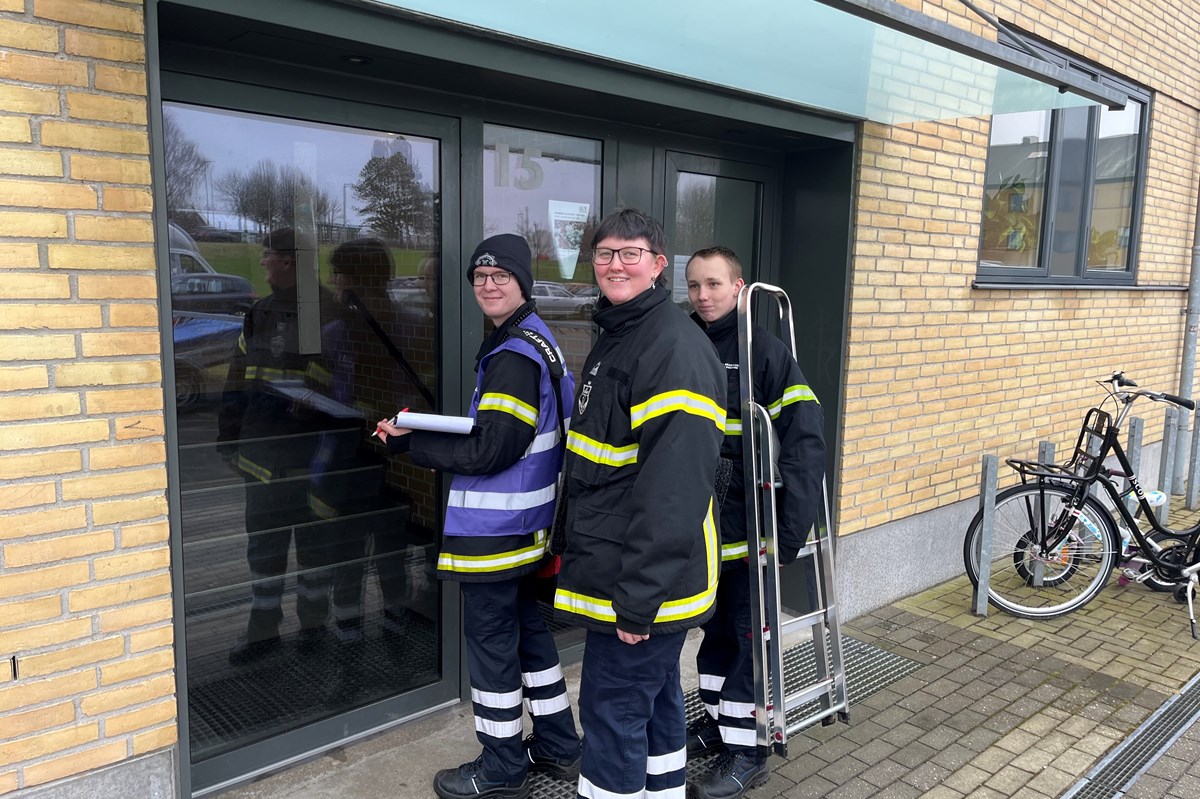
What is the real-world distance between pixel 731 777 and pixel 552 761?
706 mm

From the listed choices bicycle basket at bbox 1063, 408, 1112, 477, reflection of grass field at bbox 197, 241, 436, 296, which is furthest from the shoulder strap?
bicycle basket at bbox 1063, 408, 1112, 477

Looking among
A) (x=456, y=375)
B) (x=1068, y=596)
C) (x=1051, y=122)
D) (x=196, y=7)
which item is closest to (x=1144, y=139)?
(x=1051, y=122)

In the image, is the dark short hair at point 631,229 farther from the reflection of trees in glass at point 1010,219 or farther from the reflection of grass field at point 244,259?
the reflection of trees in glass at point 1010,219

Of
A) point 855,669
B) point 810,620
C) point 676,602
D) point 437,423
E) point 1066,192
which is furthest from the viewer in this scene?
point 1066,192

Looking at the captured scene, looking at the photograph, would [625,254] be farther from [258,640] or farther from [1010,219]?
[1010,219]

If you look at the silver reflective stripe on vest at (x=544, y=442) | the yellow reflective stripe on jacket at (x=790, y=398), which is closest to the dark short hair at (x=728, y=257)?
the yellow reflective stripe on jacket at (x=790, y=398)

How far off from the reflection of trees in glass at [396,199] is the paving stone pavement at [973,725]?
2.16m

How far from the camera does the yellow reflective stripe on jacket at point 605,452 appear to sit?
102 inches

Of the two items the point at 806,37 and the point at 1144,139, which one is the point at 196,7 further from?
the point at 1144,139

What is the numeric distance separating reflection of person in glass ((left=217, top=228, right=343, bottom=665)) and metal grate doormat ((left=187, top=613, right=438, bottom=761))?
0.28 feet

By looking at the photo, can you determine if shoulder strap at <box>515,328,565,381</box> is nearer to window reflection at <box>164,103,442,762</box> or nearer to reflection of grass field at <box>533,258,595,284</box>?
window reflection at <box>164,103,442,762</box>

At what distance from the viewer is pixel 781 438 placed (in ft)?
10.9

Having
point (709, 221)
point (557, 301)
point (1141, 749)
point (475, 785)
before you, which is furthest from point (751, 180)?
point (475, 785)

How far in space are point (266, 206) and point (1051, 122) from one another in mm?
5860
